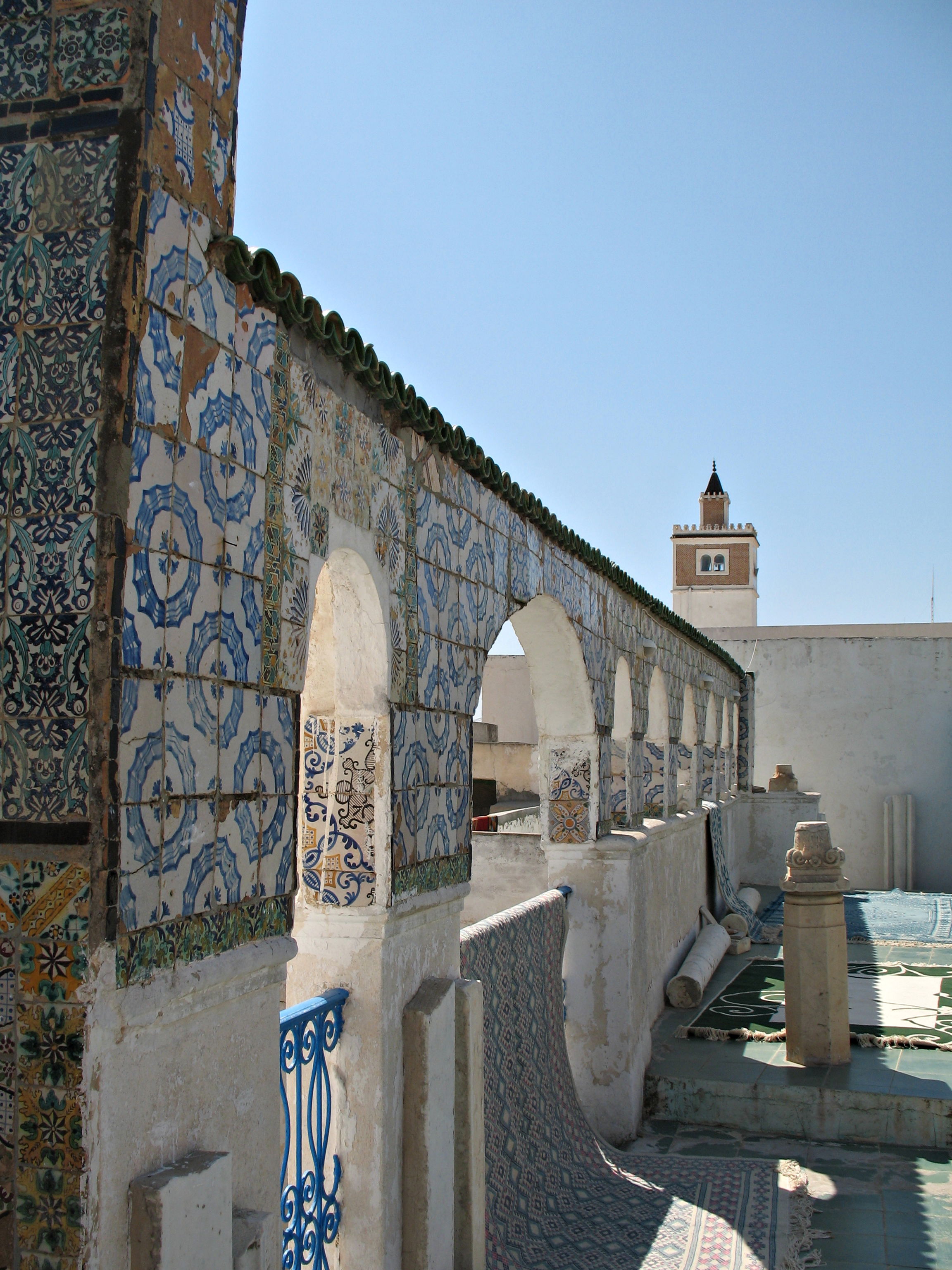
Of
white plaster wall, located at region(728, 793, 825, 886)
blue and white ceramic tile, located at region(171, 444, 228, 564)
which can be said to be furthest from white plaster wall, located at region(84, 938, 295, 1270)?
white plaster wall, located at region(728, 793, 825, 886)

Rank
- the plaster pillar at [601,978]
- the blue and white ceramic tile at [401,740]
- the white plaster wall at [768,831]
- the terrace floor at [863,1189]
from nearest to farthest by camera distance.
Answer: the blue and white ceramic tile at [401,740]
the terrace floor at [863,1189]
the plaster pillar at [601,978]
the white plaster wall at [768,831]

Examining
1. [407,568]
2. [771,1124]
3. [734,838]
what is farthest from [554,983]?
[734,838]

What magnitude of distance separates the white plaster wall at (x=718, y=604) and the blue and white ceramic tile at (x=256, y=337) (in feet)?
99.8

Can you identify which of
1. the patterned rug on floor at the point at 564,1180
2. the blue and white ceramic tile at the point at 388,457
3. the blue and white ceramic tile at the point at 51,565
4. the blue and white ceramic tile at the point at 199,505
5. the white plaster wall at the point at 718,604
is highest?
the white plaster wall at the point at 718,604

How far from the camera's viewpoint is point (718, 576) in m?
33.0

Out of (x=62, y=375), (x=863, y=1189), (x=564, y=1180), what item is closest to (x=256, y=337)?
(x=62, y=375)

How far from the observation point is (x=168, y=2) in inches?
89.0

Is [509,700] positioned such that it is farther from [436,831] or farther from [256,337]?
[256,337]

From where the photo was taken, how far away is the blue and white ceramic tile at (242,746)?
239 centimetres

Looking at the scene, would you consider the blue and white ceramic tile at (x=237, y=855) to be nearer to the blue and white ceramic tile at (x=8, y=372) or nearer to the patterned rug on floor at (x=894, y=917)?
the blue and white ceramic tile at (x=8, y=372)

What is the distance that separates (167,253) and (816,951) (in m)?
5.49

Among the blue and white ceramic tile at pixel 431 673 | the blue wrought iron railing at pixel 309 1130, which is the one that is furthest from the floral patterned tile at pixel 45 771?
the blue and white ceramic tile at pixel 431 673

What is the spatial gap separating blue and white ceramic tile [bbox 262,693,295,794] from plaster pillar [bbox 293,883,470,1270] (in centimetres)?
80

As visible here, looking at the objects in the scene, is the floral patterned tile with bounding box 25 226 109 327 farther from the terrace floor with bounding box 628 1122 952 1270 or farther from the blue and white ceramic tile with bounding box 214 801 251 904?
the terrace floor with bounding box 628 1122 952 1270
